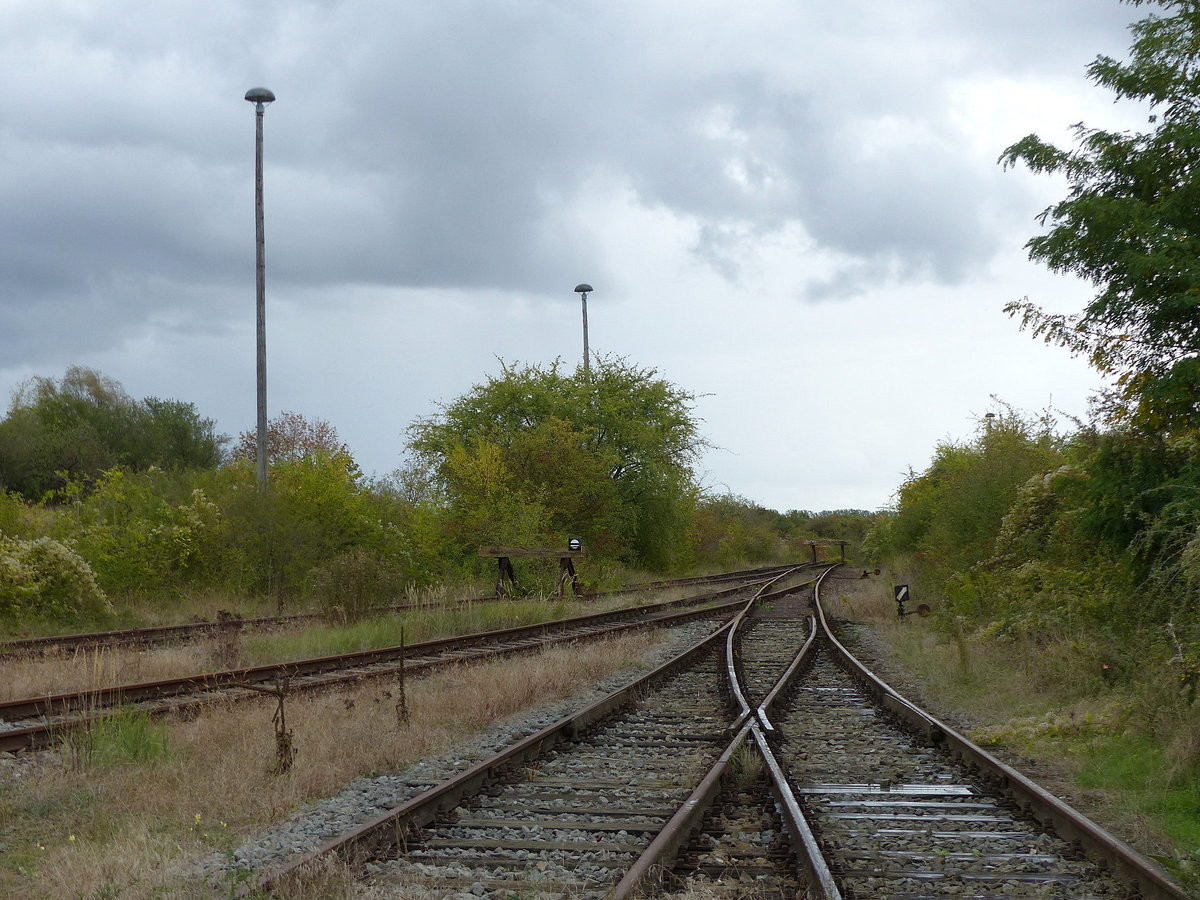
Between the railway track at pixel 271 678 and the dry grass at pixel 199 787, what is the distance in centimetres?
55

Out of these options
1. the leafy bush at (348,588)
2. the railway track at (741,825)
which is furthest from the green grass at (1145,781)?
the leafy bush at (348,588)

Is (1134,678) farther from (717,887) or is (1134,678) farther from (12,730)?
(12,730)

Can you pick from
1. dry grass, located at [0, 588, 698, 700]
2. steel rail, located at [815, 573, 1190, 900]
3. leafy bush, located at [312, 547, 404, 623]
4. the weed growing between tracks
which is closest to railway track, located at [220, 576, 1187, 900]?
steel rail, located at [815, 573, 1190, 900]

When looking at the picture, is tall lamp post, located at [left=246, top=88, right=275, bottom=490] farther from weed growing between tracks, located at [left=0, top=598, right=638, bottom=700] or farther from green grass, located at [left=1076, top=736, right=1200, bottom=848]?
green grass, located at [left=1076, top=736, right=1200, bottom=848]

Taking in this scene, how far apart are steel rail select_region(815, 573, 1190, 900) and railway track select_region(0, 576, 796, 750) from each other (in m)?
4.99

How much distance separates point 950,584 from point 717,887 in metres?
17.3

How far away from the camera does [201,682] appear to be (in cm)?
1277

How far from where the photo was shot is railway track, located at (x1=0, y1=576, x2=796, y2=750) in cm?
954

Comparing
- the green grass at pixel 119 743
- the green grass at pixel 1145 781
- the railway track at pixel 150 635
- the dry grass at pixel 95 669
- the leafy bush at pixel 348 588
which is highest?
the leafy bush at pixel 348 588

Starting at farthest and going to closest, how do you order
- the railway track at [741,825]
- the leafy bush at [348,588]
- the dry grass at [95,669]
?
the leafy bush at [348,588], the dry grass at [95,669], the railway track at [741,825]

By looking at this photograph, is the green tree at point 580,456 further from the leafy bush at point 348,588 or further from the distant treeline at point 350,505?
the leafy bush at point 348,588

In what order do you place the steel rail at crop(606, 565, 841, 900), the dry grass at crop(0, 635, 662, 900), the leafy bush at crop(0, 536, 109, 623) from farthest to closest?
1. the leafy bush at crop(0, 536, 109, 623)
2. the dry grass at crop(0, 635, 662, 900)
3. the steel rail at crop(606, 565, 841, 900)

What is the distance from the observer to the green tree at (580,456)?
33.3 m

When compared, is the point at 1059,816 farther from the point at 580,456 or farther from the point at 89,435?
the point at 89,435
